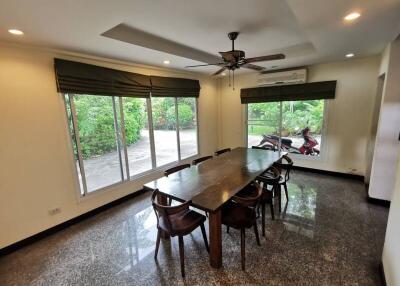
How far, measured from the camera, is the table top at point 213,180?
1.96 m

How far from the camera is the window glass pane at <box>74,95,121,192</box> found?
2965 mm

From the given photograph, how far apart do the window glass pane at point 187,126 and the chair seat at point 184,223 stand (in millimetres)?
2768

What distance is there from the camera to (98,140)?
10.4 ft

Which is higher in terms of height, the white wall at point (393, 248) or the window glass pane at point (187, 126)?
the window glass pane at point (187, 126)

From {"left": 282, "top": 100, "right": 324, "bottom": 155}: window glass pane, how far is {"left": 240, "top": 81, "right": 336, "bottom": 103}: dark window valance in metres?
0.22

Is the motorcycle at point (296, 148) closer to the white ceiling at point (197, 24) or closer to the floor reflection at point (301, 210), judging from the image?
the floor reflection at point (301, 210)

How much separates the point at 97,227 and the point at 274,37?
374 centimetres

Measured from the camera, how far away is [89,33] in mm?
2113

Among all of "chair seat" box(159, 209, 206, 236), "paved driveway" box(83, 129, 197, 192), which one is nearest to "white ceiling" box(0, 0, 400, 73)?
"paved driveway" box(83, 129, 197, 192)

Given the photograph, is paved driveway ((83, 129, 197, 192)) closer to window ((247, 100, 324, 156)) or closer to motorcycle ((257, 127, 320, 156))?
window ((247, 100, 324, 156))

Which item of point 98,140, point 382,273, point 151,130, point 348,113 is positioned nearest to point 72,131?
point 98,140

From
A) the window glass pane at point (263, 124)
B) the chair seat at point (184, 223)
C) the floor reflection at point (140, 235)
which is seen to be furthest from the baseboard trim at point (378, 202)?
the floor reflection at point (140, 235)

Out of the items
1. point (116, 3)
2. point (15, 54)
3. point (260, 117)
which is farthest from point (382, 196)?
point (15, 54)

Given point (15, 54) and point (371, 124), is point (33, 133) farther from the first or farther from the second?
point (371, 124)
